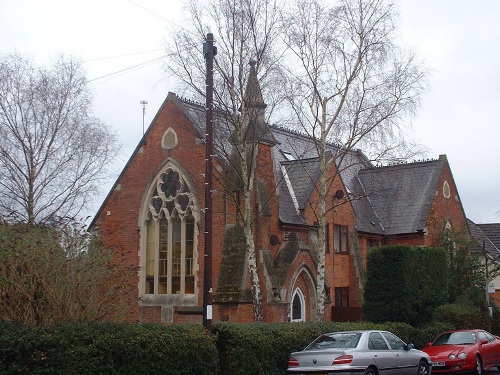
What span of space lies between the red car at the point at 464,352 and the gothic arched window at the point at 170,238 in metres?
9.90

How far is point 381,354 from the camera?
1627 centimetres

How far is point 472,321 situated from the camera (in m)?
27.2

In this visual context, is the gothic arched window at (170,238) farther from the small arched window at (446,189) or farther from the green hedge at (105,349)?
the small arched window at (446,189)

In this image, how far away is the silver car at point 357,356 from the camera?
602 inches

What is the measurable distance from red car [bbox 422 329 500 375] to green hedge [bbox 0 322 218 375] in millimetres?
7580

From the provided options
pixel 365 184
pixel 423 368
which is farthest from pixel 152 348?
pixel 365 184

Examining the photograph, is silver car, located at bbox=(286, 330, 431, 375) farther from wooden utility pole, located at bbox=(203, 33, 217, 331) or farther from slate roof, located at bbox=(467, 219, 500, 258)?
slate roof, located at bbox=(467, 219, 500, 258)

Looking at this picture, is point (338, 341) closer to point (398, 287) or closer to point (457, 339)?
point (457, 339)

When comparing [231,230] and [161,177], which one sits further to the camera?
[161,177]

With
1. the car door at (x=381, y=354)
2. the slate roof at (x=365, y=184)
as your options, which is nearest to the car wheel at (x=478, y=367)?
the car door at (x=381, y=354)

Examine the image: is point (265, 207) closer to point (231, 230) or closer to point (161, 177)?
point (231, 230)

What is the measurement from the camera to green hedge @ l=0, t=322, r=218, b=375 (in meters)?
12.9

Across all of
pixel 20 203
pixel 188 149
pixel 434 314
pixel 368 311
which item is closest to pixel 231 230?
pixel 188 149

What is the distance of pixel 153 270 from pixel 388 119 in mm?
11415
